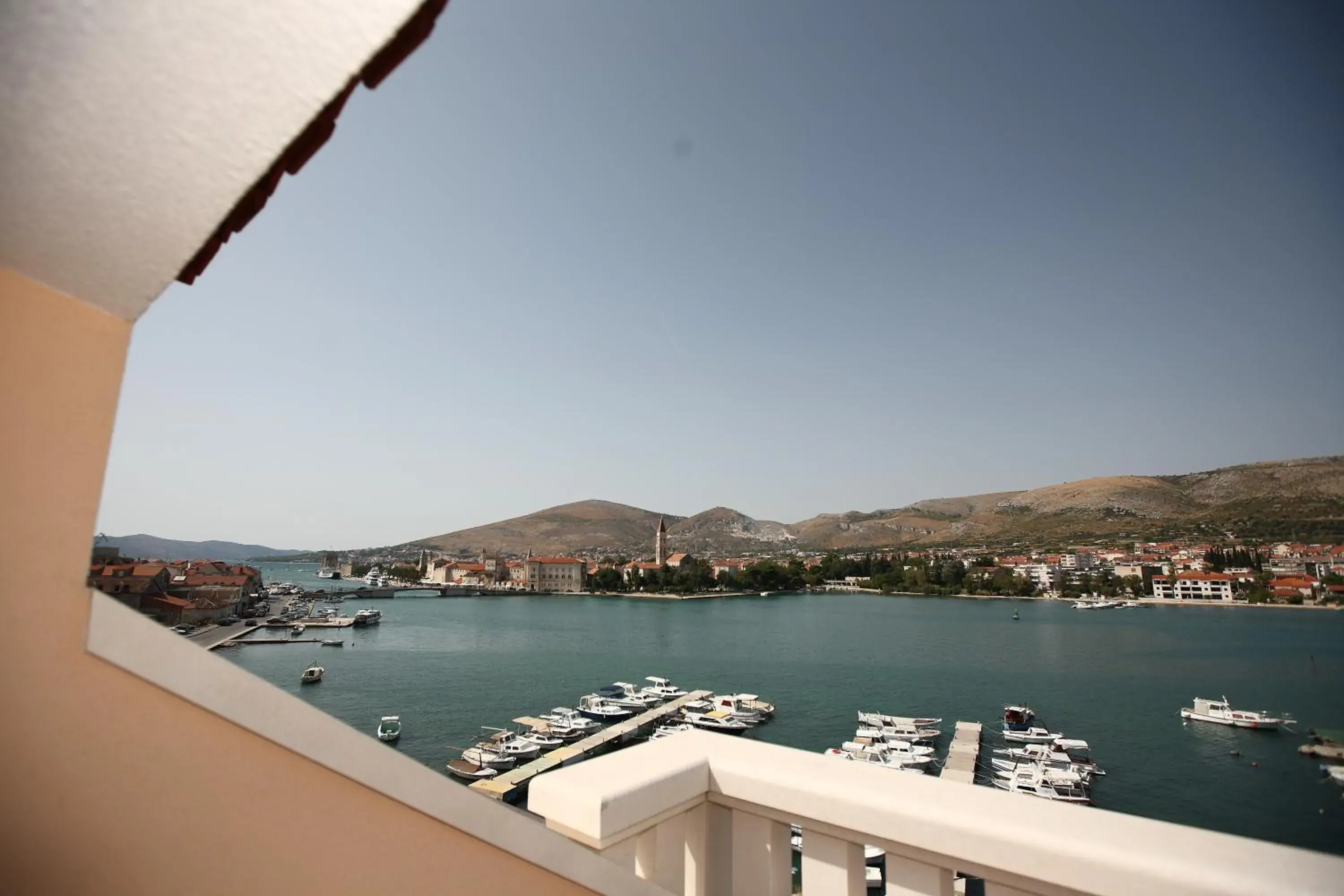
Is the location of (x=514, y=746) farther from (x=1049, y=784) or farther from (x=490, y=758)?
(x=1049, y=784)

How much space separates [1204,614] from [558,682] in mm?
16491

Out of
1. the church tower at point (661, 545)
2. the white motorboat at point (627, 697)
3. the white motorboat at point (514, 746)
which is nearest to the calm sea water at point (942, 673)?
the white motorboat at point (514, 746)

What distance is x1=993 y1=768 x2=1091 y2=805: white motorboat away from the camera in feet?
33.8

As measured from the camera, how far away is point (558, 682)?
19.7m

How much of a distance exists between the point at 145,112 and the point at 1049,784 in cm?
1362

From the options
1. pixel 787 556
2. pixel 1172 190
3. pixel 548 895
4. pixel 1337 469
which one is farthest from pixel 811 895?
pixel 787 556

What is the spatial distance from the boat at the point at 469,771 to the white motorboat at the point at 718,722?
4878 millimetres

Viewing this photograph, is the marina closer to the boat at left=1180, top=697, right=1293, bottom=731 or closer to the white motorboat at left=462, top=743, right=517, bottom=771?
the boat at left=1180, top=697, right=1293, bottom=731

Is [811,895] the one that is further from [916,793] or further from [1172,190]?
[1172,190]

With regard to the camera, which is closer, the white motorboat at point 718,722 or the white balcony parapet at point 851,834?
the white balcony parapet at point 851,834

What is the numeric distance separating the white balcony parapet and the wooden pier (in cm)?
906

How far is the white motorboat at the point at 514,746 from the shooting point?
12.1m

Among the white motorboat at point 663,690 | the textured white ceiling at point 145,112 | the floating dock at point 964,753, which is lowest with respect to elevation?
the floating dock at point 964,753

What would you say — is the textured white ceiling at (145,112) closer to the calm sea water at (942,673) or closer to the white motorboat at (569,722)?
the calm sea water at (942,673)
